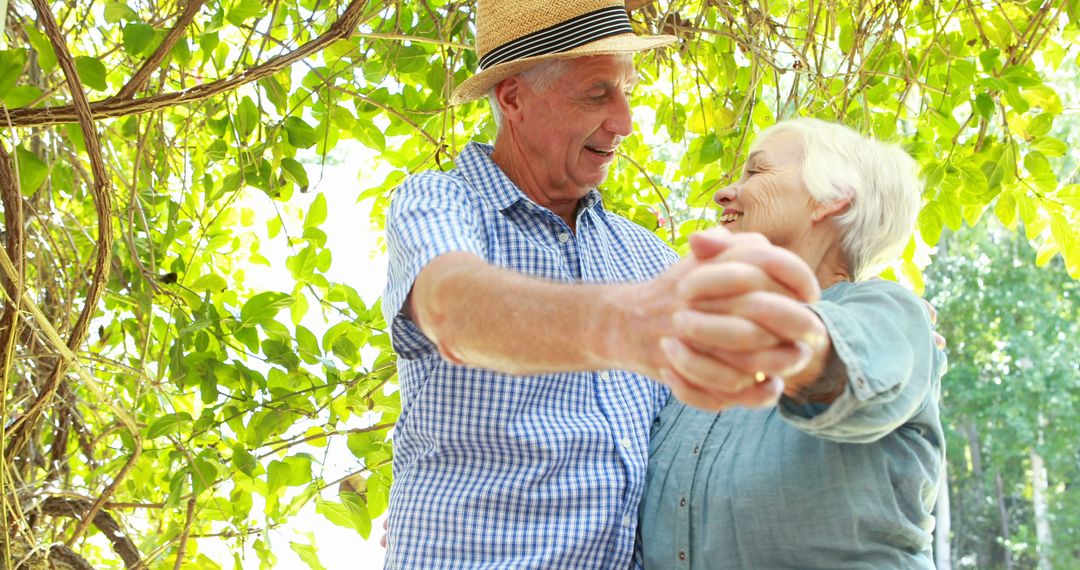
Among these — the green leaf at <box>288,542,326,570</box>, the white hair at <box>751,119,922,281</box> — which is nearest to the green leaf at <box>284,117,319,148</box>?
the green leaf at <box>288,542,326,570</box>

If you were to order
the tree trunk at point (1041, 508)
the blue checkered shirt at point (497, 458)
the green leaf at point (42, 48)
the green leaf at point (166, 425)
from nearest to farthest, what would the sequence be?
the blue checkered shirt at point (497, 458) < the green leaf at point (42, 48) < the green leaf at point (166, 425) < the tree trunk at point (1041, 508)

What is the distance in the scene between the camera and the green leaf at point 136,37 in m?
1.78

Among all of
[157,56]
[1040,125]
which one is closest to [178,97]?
[157,56]

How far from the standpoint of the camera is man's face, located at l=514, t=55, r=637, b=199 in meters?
1.73

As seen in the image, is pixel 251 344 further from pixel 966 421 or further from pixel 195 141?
pixel 966 421

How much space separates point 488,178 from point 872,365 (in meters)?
0.74

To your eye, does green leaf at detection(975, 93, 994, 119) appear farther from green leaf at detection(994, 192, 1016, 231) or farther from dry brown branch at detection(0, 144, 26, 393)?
dry brown branch at detection(0, 144, 26, 393)

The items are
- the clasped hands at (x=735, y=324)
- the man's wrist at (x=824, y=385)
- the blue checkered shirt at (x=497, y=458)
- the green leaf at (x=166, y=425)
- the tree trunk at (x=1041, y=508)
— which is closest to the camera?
the clasped hands at (x=735, y=324)

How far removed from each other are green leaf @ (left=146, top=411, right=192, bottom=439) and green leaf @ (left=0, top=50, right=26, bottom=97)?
0.66 metres

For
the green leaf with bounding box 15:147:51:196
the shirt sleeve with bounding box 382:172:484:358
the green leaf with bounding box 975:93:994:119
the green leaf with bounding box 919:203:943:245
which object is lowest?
the shirt sleeve with bounding box 382:172:484:358

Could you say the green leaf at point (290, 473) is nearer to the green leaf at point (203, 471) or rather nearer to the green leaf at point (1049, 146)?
the green leaf at point (203, 471)

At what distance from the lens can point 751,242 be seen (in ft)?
2.75

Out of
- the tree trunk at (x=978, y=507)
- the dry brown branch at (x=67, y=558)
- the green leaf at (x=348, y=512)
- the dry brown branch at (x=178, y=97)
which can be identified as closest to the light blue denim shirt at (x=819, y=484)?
the green leaf at (x=348, y=512)

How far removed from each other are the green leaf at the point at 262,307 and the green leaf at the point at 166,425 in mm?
214
